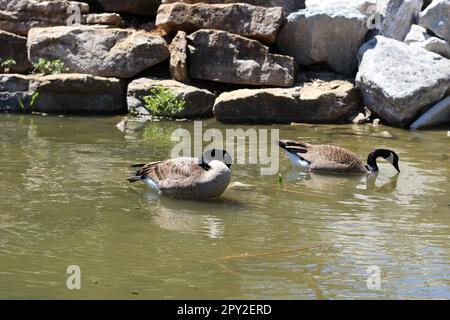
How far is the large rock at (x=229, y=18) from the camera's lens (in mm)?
13680

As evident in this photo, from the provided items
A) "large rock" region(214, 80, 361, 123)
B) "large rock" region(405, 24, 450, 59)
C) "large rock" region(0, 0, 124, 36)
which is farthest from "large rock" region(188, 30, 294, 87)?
"large rock" region(405, 24, 450, 59)

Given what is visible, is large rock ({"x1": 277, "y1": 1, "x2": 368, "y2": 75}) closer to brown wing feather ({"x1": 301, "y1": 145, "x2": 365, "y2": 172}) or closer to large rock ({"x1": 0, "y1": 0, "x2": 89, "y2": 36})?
large rock ({"x1": 0, "y1": 0, "x2": 89, "y2": 36})

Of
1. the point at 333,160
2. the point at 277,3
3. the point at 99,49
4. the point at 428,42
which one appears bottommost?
the point at 333,160

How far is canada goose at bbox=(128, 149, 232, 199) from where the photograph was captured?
7.75 m

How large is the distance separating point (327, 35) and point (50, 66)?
478 centimetres

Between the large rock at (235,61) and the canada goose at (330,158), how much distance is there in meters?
3.74

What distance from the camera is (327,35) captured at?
13734 mm

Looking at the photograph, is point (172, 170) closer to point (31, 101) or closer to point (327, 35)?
point (31, 101)

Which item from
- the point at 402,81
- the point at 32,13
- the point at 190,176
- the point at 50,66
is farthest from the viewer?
the point at 32,13

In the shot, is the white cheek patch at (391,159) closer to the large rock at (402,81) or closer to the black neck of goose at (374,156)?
the black neck of goose at (374,156)

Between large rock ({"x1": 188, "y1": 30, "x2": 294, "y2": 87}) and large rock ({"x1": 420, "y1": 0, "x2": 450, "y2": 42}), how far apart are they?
2444 mm

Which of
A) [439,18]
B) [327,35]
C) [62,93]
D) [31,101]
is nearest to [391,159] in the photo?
[327,35]

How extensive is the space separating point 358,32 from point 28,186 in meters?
7.46

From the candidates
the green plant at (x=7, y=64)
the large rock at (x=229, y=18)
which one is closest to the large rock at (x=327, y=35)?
the large rock at (x=229, y=18)
